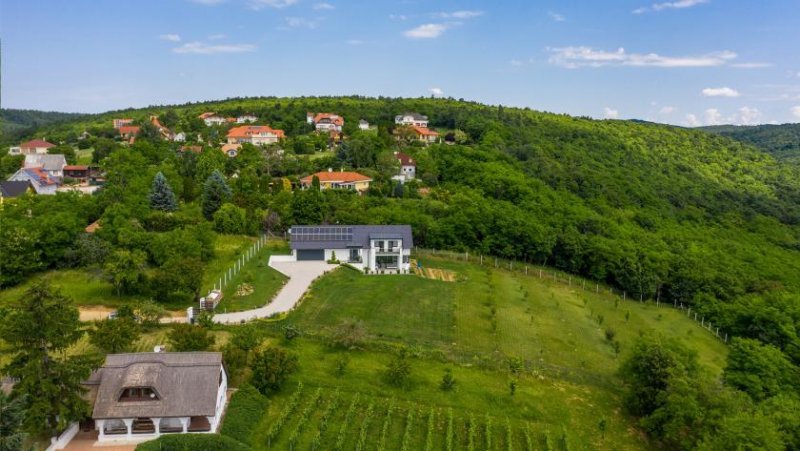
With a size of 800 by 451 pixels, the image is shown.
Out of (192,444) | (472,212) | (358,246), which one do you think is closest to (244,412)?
(192,444)

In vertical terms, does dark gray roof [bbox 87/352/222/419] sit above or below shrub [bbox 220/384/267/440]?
above

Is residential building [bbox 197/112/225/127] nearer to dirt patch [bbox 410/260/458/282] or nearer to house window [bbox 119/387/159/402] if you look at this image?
dirt patch [bbox 410/260/458/282]

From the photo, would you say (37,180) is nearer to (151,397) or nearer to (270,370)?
(151,397)

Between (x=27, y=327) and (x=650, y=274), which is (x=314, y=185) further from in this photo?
(x=27, y=327)

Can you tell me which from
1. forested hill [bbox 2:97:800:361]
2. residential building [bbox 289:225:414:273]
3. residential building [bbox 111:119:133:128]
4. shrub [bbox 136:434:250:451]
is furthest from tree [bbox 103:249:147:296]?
residential building [bbox 111:119:133:128]

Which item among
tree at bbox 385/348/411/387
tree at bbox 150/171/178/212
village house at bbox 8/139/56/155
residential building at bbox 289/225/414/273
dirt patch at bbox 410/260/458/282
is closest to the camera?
tree at bbox 385/348/411/387

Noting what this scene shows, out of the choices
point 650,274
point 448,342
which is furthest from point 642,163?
point 448,342

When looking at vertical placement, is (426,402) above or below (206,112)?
below
